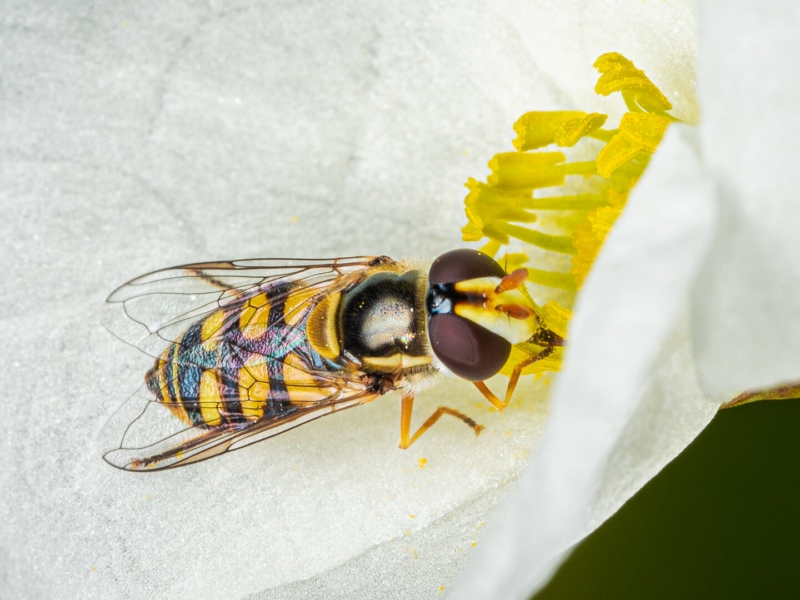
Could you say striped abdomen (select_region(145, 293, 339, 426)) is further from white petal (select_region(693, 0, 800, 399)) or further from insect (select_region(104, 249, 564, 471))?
white petal (select_region(693, 0, 800, 399))

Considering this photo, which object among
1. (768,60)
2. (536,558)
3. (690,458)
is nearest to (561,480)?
(536,558)

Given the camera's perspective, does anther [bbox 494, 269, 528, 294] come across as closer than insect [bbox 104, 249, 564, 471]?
Yes

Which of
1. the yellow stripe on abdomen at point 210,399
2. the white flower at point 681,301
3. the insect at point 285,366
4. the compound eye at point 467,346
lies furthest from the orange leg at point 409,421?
the white flower at point 681,301

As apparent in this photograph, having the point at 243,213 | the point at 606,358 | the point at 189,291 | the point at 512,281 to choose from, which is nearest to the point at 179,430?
the point at 189,291

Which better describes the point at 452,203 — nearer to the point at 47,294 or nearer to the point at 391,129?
the point at 391,129

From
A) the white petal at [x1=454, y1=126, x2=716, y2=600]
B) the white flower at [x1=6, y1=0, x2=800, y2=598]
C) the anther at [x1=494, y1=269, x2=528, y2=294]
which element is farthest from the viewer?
the white flower at [x1=6, y1=0, x2=800, y2=598]

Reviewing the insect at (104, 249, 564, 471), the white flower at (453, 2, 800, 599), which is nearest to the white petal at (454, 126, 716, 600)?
the white flower at (453, 2, 800, 599)

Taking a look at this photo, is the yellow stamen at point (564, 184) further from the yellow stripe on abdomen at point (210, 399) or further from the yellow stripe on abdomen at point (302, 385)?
the yellow stripe on abdomen at point (210, 399)
